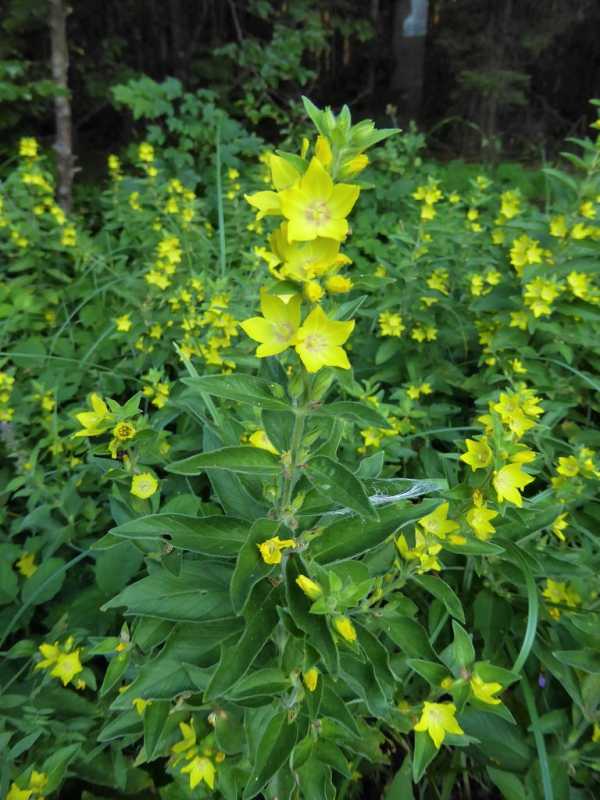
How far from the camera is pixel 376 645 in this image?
103cm

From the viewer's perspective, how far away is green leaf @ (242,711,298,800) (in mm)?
947

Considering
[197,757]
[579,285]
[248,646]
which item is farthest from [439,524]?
[579,285]

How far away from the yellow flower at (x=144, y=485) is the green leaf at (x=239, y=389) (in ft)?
0.99

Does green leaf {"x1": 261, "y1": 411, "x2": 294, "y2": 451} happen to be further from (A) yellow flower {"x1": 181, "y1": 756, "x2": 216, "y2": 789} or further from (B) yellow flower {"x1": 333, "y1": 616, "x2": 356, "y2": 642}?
(A) yellow flower {"x1": 181, "y1": 756, "x2": 216, "y2": 789}

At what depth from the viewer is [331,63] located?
693 cm

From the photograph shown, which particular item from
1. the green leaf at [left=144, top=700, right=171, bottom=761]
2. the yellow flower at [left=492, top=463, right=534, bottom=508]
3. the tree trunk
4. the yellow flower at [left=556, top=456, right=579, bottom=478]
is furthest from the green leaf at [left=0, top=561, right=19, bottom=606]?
the tree trunk

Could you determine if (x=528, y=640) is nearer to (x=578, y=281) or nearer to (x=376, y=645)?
(x=376, y=645)

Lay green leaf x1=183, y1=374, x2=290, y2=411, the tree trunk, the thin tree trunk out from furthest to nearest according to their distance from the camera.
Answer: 1. the tree trunk
2. the thin tree trunk
3. green leaf x1=183, y1=374, x2=290, y2=411

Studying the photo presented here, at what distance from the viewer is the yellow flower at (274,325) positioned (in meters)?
0.84

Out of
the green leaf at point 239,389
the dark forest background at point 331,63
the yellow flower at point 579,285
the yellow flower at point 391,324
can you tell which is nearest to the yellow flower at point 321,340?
the green leaf at point 239,389

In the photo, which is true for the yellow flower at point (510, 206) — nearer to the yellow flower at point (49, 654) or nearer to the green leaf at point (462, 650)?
the green leaf at point (462, 650)

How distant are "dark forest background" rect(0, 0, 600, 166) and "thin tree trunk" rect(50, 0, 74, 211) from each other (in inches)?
8.9

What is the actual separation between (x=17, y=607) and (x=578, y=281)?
221 cm

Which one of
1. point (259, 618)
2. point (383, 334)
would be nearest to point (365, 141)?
point (259, 618)
